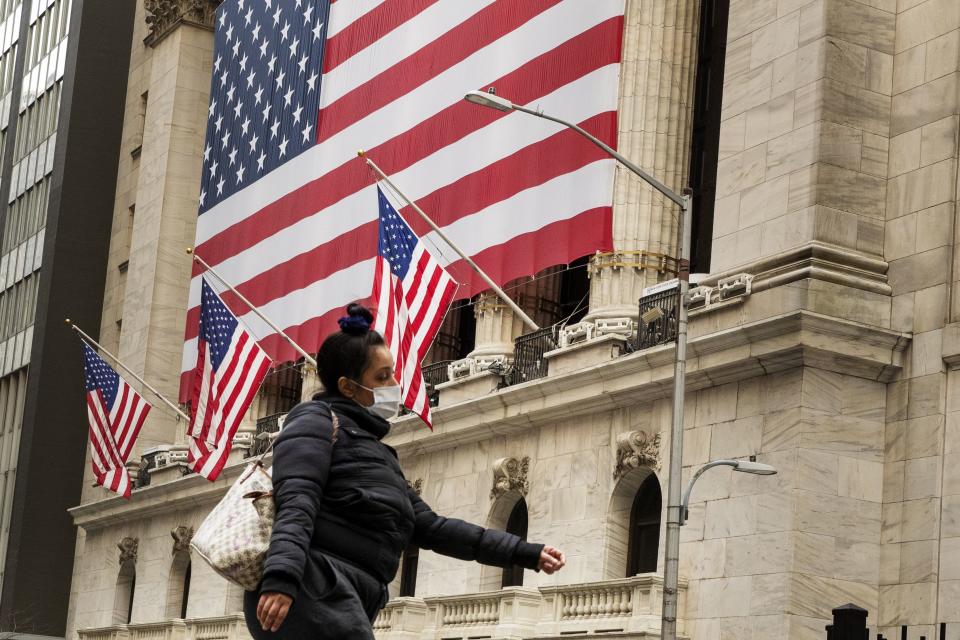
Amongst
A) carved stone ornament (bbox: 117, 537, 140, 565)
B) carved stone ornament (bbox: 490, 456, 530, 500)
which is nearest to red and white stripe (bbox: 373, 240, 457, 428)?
carved stone ornament (bbox: 490, 456, 530, 500)

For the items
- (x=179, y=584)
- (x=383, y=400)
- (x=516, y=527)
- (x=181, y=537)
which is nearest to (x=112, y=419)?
(x=181, y=537)

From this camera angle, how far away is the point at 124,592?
49.9 meters

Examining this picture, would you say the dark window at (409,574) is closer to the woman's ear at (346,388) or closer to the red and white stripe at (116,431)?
the red and white stripe at (116,431)

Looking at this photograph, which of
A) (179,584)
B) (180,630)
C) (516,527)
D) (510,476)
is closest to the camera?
(510,476)

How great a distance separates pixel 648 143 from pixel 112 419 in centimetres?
1612

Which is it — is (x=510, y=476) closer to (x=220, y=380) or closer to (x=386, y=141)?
(x=220, y=380)

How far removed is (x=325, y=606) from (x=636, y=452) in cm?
2247

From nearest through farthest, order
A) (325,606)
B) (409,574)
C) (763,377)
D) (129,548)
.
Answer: (325,606), (763,377), (409,574), (129,548)

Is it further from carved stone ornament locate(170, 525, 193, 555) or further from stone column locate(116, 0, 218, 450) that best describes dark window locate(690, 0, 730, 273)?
stone column locate(116, 0, 218, 450)

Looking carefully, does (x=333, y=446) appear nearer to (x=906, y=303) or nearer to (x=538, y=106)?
(x=906, y=303)

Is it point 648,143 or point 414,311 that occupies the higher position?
point 648,143

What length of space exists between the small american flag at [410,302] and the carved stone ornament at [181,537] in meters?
18.2

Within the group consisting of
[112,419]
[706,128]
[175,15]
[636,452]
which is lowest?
[636,452]

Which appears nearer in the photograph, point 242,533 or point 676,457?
point 242,533
